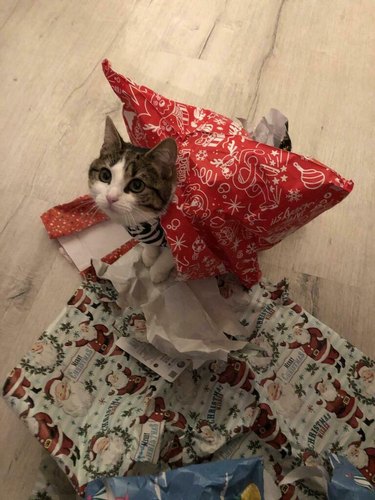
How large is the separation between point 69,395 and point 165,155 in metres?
0.56

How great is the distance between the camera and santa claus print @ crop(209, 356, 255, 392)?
3.16 ft

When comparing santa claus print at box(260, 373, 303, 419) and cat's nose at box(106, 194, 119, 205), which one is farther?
santa claus print at box(260, 373, 303, 419)

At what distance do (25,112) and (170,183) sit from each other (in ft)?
2.48

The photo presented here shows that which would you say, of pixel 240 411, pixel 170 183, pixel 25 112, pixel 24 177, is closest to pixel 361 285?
pixel 240 411

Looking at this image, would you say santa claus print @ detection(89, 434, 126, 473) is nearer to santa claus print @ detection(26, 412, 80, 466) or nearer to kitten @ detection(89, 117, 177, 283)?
santa claus print @ detection(26, 412, 80, 466)

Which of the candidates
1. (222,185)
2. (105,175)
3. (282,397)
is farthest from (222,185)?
(282,397)

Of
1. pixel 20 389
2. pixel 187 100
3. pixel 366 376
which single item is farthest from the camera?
pixel 187 100

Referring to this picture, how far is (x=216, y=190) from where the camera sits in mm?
821

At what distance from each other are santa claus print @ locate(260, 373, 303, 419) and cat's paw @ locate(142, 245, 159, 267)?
1.25ft

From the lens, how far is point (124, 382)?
3.19 feet

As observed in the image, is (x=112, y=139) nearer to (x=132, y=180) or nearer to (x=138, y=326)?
(x=132, y=180)

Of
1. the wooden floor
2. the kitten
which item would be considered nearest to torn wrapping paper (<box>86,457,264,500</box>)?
the wooden floor

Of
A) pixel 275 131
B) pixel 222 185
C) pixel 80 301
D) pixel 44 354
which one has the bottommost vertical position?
pixel 44 354

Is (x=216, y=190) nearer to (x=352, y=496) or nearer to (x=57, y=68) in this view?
(x=352, y=496)
